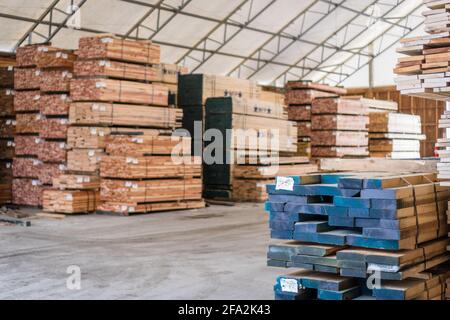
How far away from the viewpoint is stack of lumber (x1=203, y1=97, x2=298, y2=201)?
687 inches

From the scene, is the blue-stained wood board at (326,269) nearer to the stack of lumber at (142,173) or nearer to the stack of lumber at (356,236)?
the stack of lumber at (356,236)

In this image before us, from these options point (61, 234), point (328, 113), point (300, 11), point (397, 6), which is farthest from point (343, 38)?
point (61, 234)

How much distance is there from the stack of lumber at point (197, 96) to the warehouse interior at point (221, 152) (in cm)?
4

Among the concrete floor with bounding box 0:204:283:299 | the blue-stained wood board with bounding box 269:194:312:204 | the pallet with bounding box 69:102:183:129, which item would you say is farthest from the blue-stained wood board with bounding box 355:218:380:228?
the pallet with bounding box 69:102:183:129

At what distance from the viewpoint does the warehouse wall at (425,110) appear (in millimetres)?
30500

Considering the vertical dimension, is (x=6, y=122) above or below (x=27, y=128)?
above

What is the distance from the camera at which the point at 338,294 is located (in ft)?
18.4

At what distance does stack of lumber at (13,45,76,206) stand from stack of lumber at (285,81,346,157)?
8.40 metres

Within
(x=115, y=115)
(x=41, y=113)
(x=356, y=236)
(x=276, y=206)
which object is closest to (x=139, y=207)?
(x=115, y=115)

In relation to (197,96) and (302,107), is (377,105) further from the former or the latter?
(197,96)

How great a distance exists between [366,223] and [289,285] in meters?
0.93
